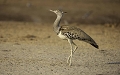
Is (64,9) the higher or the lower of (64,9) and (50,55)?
the lower

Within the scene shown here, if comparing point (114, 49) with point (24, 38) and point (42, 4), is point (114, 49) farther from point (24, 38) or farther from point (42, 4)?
point (42, 4)

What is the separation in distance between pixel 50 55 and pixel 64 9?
13061 mm

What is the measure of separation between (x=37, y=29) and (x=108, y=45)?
449cm

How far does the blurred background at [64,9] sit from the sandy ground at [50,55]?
5505mm

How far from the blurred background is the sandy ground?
550cm

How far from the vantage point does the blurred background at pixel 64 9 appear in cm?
2077

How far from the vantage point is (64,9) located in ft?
76.0

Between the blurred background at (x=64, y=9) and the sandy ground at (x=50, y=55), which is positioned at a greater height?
the sandy ground at (x=50, y=55)

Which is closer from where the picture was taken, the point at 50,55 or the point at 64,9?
the point at 50,55

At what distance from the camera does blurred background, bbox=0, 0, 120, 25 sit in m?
20.8

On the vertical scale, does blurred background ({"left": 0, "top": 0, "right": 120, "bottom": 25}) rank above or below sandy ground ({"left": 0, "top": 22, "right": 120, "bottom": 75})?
below

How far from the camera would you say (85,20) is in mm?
21016

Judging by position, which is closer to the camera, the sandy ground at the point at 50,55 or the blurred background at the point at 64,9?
the sandy ground at the point at 50,55

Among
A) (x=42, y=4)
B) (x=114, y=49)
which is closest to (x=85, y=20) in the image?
(x=42, y=4)
